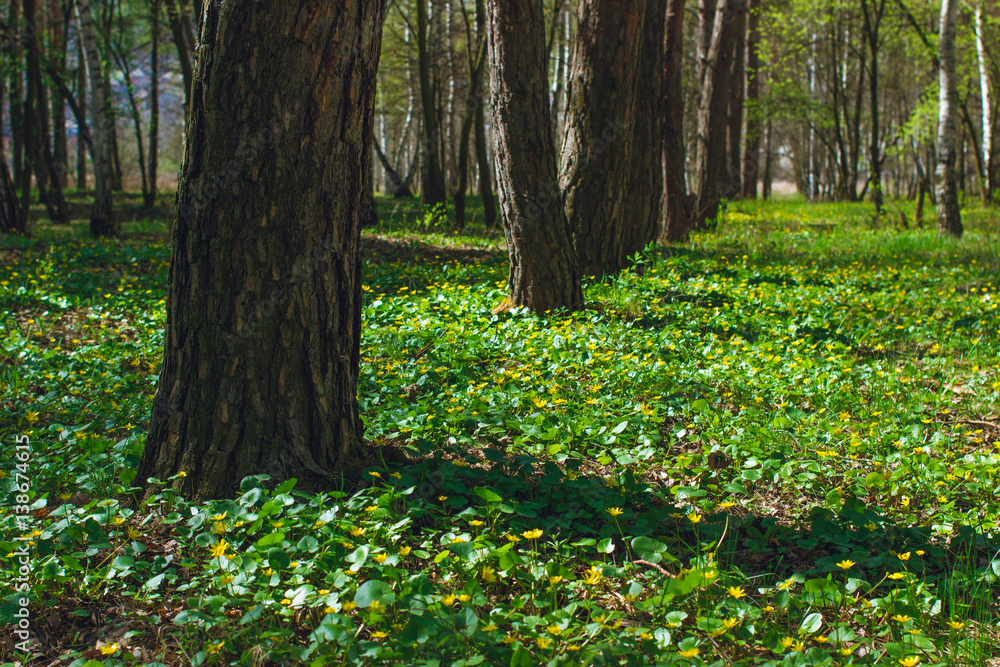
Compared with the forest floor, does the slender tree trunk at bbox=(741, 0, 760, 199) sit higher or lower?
higher

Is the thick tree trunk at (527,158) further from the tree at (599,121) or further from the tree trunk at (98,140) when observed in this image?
the tree trunk at (98,140)

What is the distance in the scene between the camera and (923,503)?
2.84 metres

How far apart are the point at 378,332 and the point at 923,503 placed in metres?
3.82

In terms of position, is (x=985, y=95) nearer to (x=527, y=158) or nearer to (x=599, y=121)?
(x=599, y=121)

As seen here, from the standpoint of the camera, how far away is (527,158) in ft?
17.7

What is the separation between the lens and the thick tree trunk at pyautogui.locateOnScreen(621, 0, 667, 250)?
741cm

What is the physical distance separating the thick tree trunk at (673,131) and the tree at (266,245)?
7601 mm

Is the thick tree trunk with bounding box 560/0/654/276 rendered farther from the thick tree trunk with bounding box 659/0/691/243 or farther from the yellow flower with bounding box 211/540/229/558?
the yellow flower with bounding box 211/540/229/558

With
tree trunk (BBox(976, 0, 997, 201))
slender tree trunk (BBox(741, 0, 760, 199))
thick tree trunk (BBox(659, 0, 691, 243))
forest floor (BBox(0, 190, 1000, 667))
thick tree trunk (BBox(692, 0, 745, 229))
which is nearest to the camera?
forest floor (BBox(0, 190, 1000, 667))

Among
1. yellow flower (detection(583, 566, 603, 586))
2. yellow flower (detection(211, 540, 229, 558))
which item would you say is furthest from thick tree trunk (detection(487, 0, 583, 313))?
yellow flower (detection(211, 540, 229, 558))

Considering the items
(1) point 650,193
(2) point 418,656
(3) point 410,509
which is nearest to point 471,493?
(3) point 410,509

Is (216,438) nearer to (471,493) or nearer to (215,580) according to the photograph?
(215,580)

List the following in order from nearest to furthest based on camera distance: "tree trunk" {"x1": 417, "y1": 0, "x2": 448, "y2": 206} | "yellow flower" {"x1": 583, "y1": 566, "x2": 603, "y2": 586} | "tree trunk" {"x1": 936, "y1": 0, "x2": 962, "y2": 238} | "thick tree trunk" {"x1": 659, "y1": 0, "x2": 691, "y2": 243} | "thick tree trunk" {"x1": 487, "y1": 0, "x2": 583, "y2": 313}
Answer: "yellow flower" {"x1": 583, "y1": 566, "x2": 603, "y2": 586} → "thick tree trunk" {"x1": 487, "y1": 0, "x2": 583, "y2": 313} → "thick tree trunk" {"x1": 659, "y1": 0, "x2": 691, "y2": 243} → "tree trunk" {"x1": 936, "y1": 0, "x2": 962, "y2": 238} → "tree trunk" {"x1": 417, "y1": 0, "x2": 448, "y2": 206}

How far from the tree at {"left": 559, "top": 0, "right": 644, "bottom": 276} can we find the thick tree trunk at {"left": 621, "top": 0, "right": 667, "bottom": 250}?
0.42 m
